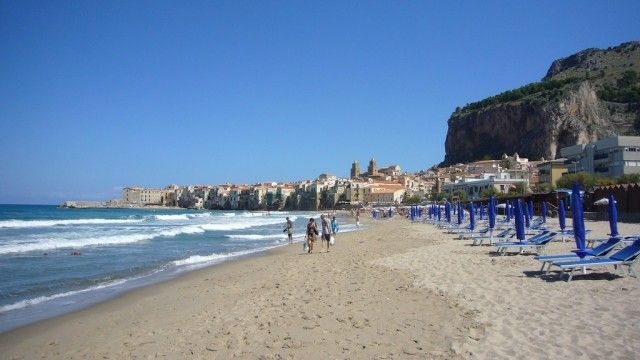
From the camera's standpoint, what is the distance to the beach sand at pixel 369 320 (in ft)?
17.3

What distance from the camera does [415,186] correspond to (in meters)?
124

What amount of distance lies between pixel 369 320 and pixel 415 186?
4712 inches

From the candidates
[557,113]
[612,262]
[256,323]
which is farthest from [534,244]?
[557,113]

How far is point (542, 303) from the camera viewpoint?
6914 mm

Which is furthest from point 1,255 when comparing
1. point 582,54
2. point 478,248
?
point 582,54

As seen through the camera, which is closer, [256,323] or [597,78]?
[256,323]

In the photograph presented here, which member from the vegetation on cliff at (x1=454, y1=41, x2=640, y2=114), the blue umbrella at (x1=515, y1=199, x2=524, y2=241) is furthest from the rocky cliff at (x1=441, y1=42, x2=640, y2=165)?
the blue umbrella at (x1=515, y1=199, x2=524, y2=241)

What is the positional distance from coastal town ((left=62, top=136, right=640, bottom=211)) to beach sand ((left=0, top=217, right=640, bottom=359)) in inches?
2208

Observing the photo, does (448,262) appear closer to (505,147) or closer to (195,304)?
(195,304)

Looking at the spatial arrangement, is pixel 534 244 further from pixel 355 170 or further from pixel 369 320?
pixel 355 170

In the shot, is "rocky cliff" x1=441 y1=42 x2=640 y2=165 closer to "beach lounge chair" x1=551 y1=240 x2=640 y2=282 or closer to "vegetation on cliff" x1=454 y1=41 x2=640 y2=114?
"vegetation on cliff" x1=454 y1=41 x2=640 y2=114

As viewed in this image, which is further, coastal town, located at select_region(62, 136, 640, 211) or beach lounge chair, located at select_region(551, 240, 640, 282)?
coastal town, located at select_region(62, 136, 640, 211)

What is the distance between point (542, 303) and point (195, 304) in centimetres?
588

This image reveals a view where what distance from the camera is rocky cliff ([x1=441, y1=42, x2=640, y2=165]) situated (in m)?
108
